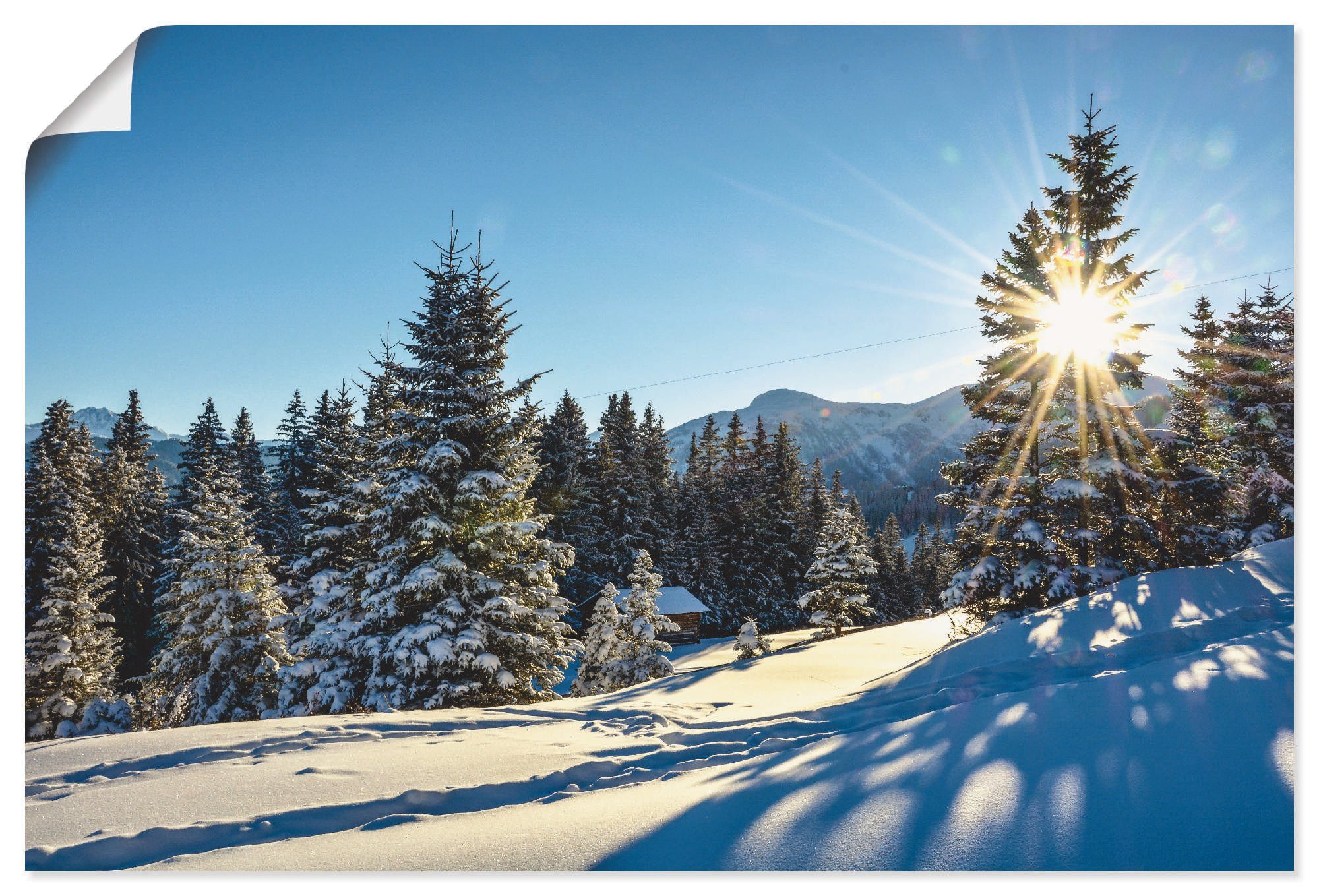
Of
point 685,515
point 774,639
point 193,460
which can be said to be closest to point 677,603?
point 774,639

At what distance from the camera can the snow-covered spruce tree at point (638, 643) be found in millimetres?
13461

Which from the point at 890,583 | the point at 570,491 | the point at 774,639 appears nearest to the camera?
the point at 774,639

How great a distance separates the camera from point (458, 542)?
10625mm

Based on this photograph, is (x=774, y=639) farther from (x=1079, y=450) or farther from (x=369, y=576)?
(x=369, y=576)

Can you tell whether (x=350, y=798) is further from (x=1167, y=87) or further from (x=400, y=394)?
(x=400, y=394)

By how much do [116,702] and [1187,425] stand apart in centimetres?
2890

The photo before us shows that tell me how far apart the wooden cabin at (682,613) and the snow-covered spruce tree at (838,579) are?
580 centimetres

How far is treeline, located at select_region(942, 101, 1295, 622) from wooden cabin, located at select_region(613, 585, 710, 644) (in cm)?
1583

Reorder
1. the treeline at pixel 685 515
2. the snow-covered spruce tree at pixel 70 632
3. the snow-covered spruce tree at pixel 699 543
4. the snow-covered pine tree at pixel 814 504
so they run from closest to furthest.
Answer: the snow-covered spruce tree at pixel 70 632, the treeline at pixel 685 515, the snow-covered spruce tree at pixel 699 543, the snow-covered pine tree at pixel 814 504

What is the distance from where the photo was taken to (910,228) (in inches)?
231

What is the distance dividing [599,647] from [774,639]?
13.4 meters

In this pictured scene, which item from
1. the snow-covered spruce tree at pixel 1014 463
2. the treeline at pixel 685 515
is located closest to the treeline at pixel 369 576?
the snow-covered spruce tree at pixel 1014 463

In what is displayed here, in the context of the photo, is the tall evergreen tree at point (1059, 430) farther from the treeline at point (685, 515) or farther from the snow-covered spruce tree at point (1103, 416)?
the treeline at point (685, 515)
